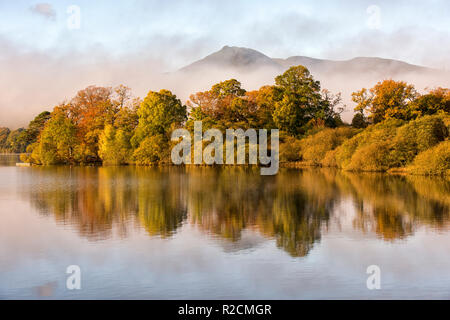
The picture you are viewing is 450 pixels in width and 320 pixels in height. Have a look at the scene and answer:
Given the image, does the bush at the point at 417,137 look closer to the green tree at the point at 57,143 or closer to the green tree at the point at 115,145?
the green tree at the point at 115,145

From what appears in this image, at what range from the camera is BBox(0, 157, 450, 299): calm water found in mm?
7465

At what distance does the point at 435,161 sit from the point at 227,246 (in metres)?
24.0

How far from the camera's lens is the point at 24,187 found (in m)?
25.1

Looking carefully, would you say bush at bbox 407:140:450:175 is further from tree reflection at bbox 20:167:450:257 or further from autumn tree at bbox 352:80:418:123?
autumn tree at bbox 352:80:418:123

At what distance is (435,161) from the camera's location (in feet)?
97.1

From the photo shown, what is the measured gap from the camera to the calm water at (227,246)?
7465 millimetres

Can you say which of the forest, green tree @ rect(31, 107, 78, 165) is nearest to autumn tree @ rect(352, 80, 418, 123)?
the forest

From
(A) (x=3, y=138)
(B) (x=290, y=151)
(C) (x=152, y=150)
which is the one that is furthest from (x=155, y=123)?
(A) (x=3, y=138)

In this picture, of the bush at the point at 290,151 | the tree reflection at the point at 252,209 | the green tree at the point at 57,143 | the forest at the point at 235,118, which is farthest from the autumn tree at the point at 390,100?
the green tree at the point at 57,143

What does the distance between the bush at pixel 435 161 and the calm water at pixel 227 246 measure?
10.6m

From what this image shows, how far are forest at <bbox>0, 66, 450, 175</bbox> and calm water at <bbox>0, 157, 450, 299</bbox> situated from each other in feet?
74.9

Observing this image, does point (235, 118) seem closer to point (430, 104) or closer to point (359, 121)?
point (359, 121)
